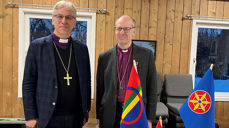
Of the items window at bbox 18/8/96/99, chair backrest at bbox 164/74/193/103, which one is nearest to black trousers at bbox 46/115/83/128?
window at bbox 18/8/96/99

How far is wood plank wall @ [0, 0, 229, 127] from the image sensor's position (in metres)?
3.14

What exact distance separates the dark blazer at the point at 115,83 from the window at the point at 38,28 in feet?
5.60

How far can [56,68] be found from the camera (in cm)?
139

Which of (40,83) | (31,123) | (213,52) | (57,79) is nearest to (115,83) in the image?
(57,79)

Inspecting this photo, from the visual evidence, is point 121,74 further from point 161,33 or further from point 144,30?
point 161,33

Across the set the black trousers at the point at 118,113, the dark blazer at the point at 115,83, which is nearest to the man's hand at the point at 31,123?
the dark blazer at the point at 115,83

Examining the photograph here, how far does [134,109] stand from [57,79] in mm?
700

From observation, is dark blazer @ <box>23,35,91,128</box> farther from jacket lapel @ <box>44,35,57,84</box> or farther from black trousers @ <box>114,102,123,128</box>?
black trousers @ <box>114,102,123,128</box>

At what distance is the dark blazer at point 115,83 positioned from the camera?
1.58 m

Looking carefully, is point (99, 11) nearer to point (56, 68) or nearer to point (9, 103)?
point (56, 68)

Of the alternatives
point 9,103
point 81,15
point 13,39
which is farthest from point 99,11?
point 9,103

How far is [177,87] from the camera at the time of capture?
321 centimetres

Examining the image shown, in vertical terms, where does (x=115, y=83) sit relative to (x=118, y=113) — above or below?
above

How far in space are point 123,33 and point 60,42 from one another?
0.52 m
